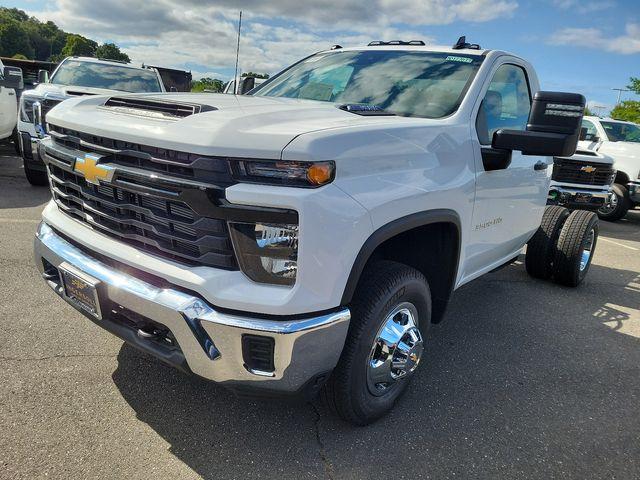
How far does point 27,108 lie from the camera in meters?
7.25

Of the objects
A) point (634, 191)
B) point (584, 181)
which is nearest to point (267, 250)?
point (584, 181)

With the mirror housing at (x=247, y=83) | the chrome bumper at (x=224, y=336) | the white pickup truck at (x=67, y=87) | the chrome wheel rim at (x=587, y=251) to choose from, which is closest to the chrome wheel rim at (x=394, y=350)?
the chrome bumper at (x=224, y=336)

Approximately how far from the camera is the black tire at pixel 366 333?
7.54 feet

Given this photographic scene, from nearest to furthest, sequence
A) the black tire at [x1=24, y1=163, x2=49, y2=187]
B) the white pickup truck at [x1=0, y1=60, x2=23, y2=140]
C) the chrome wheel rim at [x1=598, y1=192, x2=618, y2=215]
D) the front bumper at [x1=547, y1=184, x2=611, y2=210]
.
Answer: the black tire at [x1=24, y1=163, x2=49, y2=187], the front bumper at [x1=547, y1=184, x2=611, y2=210], the white pickup truck at [x1=0, y1=60, x2=23, y2=140], the chrome wheel rim at [x1=598, y1=192, x2=618, y2=215]

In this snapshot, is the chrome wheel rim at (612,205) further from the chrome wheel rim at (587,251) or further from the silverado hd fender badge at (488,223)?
the silverado hd fender badge at (488,223)

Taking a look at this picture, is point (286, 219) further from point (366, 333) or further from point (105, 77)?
point (105, 77)

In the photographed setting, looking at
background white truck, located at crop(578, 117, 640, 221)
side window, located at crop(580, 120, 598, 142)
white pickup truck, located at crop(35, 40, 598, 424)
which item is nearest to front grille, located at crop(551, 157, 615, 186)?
background white truck, located at crop(578, 117, 640, 221)

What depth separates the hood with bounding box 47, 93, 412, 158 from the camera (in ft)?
6.17

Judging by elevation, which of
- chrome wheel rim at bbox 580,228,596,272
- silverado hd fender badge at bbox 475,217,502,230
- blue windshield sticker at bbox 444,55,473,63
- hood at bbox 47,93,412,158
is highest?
blue windshield sticker at bbox 444,55,473,63

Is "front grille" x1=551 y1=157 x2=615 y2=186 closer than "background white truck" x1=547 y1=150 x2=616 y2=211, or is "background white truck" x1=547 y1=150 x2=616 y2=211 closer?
"background white truck" x1=547 y1=150 x2=616 y2=211

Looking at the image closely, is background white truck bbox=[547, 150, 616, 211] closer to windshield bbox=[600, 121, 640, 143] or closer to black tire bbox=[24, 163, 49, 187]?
windshield bbox=[600, 121, 640, 143]

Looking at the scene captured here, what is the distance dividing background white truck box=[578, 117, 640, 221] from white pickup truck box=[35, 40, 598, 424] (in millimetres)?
8961

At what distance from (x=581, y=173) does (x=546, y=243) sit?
14.0 feet

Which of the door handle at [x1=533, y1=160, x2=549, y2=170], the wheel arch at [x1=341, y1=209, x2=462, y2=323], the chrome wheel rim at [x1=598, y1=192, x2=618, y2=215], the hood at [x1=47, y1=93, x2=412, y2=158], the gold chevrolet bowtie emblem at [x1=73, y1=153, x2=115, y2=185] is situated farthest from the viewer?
the chrome wheel rim at [x1=598, y1=192, x2=618, y2=215]
